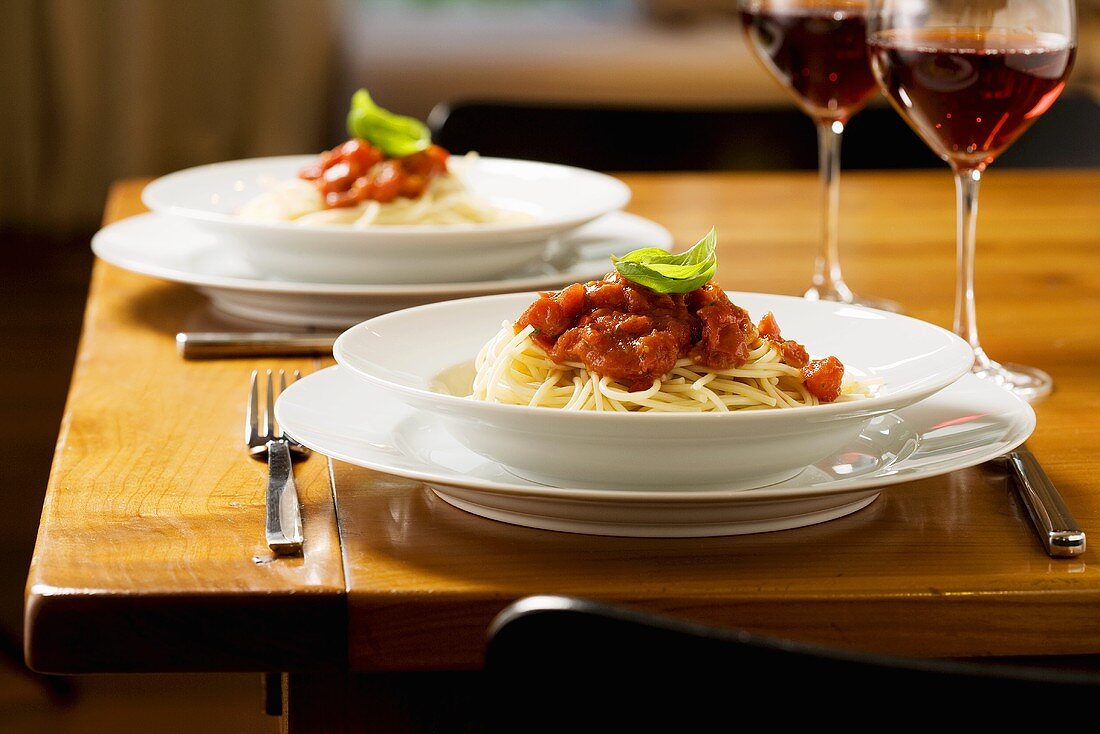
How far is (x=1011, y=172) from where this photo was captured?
2092 mm

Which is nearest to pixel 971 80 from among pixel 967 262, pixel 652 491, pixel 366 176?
pixel 967 262

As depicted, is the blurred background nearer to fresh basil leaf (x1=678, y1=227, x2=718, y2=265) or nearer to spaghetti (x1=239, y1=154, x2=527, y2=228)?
spaghetti (x1=239, y1=154, x2=527, y2=228)

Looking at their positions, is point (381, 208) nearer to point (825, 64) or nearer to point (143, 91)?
point (825, 64)

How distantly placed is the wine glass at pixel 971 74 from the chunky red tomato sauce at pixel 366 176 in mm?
501

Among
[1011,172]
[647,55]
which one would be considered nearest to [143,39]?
[647,55]

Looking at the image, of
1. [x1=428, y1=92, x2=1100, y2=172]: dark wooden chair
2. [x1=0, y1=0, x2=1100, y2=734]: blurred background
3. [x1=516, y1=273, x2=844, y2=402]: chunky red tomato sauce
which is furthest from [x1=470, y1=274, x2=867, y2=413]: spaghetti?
[x1=0, y1=0, x2=1100, y2=734]: blurred background

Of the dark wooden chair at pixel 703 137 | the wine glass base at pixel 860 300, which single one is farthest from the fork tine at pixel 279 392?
the dark wooden chair at pixel 703 137

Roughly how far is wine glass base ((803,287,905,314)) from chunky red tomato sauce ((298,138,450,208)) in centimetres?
41

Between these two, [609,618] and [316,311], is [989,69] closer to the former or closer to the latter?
[316,311]

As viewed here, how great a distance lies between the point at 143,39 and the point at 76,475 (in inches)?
140

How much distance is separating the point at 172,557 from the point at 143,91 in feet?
12.2

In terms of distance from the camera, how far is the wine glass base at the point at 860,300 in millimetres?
1346

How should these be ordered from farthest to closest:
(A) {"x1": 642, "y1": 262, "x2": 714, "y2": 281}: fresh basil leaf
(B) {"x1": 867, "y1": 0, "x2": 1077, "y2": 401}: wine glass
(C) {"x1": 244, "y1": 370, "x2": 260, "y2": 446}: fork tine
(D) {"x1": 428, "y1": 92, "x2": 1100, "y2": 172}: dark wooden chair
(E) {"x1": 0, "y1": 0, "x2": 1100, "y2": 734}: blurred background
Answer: (E) {"x1": 0, "y1": 0, "x2": 1100, "y2": 734}: blurred background
(D) {"x1": 428, "y1": 92, "x2": 1100, "y2": 172}: dark wooden chair
(B) {"x1": 867, "y1": 0, "x2": 1077, "y2": 401}: wine glass
(C) {"x1": 244, "y1": 370, "x2": 260, "y2": 446}: fork tine
(A) {"x1": 642, "y1": 262, "x2": 714, "y2": 281}: fresh basil leaf

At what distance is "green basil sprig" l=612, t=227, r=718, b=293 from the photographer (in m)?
0.81
